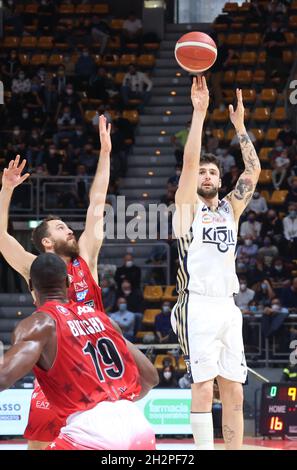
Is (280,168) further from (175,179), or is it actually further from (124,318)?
(124,318)

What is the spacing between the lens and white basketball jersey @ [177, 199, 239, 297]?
26.3ft

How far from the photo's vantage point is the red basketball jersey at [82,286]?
25.4 ft

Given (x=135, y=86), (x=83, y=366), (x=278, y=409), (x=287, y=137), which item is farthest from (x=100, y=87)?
(x=83, y=366)

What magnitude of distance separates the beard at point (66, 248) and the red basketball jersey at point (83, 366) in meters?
1.95

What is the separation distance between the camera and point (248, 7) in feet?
81.3

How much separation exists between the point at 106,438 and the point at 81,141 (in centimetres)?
1647

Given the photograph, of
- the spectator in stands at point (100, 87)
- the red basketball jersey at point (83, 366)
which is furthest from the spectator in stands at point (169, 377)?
the red basketball jersey at point (83, 366)

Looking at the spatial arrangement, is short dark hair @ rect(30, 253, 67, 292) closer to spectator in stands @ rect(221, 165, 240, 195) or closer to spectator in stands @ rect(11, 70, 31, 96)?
spectator in stands @ rect(221, 165, 240, 195)

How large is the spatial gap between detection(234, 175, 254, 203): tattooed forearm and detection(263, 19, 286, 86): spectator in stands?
47.4 ft

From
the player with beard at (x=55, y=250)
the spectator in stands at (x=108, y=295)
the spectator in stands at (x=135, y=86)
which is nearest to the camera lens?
the player with beard at (x=55, y=250)

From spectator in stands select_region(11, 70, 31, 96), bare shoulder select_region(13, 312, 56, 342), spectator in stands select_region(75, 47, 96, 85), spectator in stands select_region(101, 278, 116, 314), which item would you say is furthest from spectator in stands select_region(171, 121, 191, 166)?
bare shoulder select_region(13, 312, 56, 342)

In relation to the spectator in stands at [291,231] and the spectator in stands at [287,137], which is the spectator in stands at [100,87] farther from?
the spectator in stands at [291,231]
